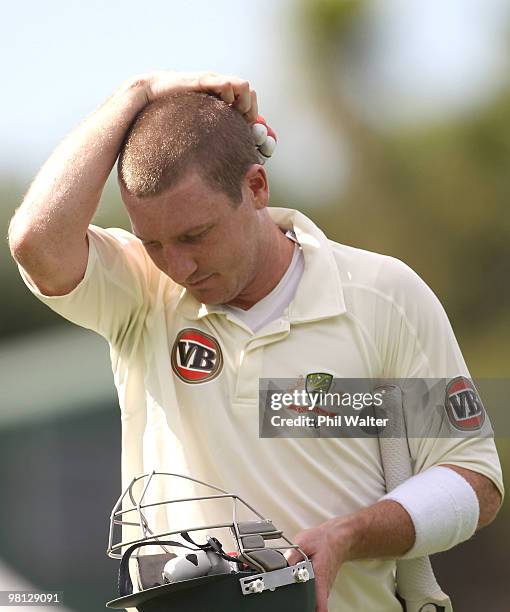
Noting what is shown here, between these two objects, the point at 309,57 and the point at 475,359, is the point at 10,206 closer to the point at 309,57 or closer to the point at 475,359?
the point at 475,359

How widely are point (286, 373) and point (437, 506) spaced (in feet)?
1.02

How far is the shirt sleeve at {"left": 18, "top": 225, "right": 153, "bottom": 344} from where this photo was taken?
1586mm

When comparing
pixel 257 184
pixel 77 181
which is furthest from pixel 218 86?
pixel 77 181

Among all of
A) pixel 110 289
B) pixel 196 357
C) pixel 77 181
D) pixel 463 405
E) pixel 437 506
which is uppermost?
pixel 77 181

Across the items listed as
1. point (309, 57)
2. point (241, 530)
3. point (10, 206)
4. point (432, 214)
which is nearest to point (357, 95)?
point (309, 57)

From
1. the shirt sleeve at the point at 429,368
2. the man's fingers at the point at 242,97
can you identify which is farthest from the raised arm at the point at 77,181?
the shirt sleeve at the point at 429,368

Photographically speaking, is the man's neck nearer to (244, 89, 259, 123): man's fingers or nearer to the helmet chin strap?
(244, 89, 259, 123): man's fingers

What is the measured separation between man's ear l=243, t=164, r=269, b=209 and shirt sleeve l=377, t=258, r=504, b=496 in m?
0.25

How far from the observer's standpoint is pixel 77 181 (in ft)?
5.07

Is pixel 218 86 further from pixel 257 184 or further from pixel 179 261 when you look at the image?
pixel 179 261

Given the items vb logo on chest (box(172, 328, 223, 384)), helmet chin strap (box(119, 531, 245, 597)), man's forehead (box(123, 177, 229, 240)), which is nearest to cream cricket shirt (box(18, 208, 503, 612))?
vb logo on chest (box(172, 328, 223, 384))

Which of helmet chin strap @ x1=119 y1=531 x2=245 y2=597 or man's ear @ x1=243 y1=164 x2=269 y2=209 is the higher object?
man's ear @ x1=243 y1=164 x2=269 y2=209

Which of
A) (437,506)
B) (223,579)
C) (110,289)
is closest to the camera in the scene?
(223,579)

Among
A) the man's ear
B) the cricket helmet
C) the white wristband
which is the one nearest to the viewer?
the cricket helmet
